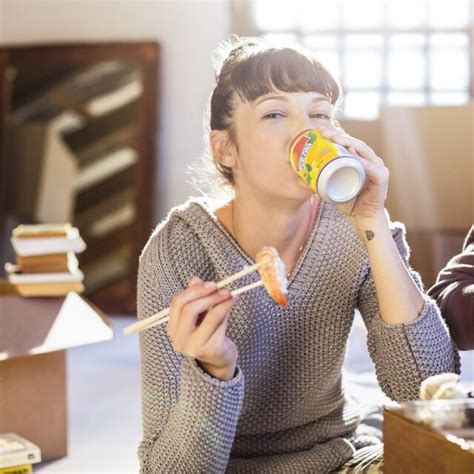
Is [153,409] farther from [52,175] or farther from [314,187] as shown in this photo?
[52,175]

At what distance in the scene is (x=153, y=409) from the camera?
1410 mm

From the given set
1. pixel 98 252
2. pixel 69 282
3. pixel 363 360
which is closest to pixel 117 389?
pixel 69 282

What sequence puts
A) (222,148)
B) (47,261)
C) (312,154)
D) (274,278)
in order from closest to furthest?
(274,278)
(312,154)
(222,148)
(47,261)

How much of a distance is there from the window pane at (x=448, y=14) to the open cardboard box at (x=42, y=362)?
218 centimetres

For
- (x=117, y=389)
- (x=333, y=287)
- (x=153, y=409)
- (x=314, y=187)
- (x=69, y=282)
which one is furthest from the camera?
(x=117, y=389)

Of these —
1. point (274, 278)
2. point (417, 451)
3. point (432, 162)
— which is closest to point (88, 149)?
point (432, 162)

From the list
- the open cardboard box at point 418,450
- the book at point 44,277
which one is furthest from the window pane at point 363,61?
the open cardboard box at point 418,450

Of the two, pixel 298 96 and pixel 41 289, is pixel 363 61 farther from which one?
pixel 298 96

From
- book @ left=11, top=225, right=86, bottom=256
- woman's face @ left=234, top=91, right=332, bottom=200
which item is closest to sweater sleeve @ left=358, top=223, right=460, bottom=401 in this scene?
woman's face @ left=234, top=91, right=332, bottom=200

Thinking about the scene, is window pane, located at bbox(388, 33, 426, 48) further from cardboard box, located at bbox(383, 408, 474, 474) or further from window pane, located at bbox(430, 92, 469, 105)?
cardboard box, located at bbox(383, 408, 474, 474)

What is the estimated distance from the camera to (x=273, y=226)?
5.00ft

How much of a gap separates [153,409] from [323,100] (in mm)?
517

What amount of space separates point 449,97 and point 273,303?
106 inches

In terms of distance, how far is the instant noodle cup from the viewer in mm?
1188
